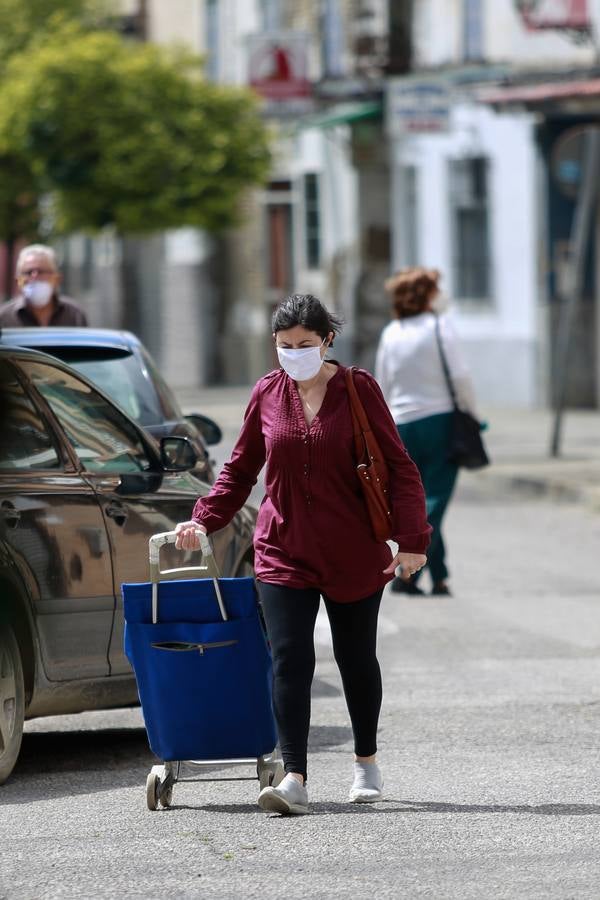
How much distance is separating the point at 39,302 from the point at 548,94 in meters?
13.5

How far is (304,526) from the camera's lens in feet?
22.5

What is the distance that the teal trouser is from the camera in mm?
12234

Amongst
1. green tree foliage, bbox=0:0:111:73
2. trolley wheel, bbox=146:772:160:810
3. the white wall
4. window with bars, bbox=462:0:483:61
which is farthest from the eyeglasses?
green tree foliage, bbox=0:0:111:73

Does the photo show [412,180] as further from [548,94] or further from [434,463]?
[434,463]

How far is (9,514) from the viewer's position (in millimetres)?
7445

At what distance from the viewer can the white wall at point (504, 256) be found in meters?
28.9

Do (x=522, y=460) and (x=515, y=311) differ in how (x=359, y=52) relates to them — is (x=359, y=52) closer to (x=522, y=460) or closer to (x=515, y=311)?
(x=515, y=311)

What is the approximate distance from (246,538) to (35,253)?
4701mm

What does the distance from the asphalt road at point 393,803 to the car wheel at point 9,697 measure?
12cm

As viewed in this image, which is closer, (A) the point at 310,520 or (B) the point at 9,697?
(A) the point at 310,520

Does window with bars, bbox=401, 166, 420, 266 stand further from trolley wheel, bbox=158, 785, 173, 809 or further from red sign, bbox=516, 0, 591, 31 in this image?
trolley wheel, bbox=158, 785, 173, 809

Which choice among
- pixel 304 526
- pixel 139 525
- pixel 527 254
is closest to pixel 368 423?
pixel 304 526

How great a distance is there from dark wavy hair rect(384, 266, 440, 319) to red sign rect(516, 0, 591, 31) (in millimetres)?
14495

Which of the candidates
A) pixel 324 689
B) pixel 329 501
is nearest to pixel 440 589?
pixel 324 689
